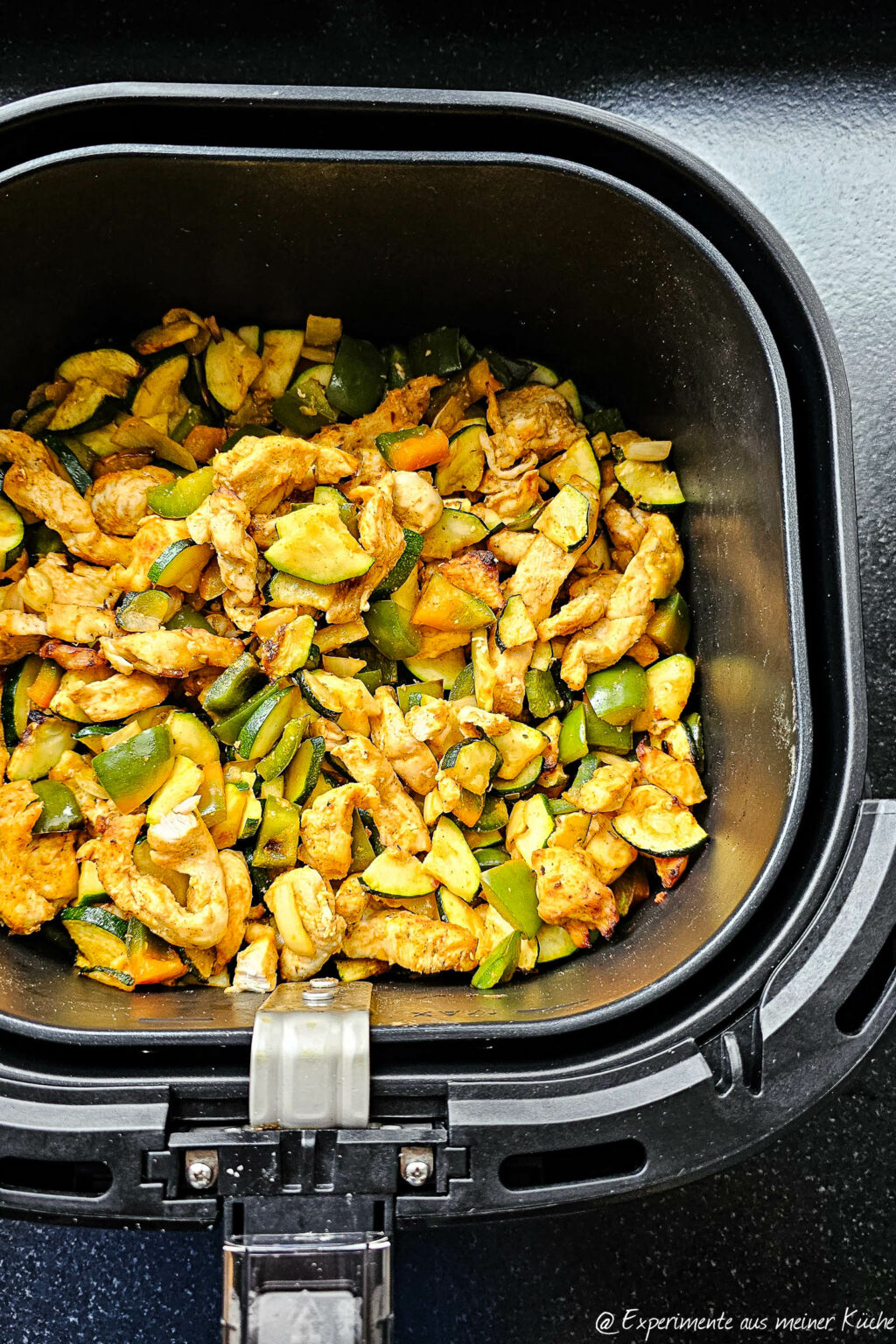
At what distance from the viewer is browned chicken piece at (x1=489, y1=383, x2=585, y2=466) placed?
4.09ft

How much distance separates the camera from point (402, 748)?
116cm

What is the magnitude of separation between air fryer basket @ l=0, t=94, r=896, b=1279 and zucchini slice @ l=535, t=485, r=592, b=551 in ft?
0.46

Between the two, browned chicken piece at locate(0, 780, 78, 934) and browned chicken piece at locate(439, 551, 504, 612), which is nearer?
browned chicken piece at locate(0, 780, 78, 934)

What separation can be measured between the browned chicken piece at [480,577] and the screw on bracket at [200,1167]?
676 millimetres

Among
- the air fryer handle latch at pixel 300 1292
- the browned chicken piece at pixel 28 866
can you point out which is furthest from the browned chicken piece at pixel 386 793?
the air fryer handle latch at pixel 300 1292

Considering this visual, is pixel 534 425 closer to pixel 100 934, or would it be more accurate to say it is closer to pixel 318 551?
pixel 318 551

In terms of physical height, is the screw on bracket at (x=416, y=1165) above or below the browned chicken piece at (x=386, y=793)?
below

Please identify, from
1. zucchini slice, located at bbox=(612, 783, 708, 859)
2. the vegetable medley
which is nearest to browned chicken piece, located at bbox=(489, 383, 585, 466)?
the vegetable medley

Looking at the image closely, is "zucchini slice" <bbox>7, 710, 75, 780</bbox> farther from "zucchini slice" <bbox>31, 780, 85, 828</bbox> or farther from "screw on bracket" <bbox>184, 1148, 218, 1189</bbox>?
"screw on bracket" <bbox>184, 1148, 218, 1189</bbox>

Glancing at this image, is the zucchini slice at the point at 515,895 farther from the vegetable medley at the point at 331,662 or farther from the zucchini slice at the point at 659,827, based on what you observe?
the zucchini slice at the point at 659,827

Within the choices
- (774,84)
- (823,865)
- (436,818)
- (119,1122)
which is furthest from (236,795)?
(774,84)

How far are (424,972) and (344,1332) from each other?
14.4 inches

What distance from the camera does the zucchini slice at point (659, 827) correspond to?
43.0 inches

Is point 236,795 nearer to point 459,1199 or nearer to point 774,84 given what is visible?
point 459,1199
